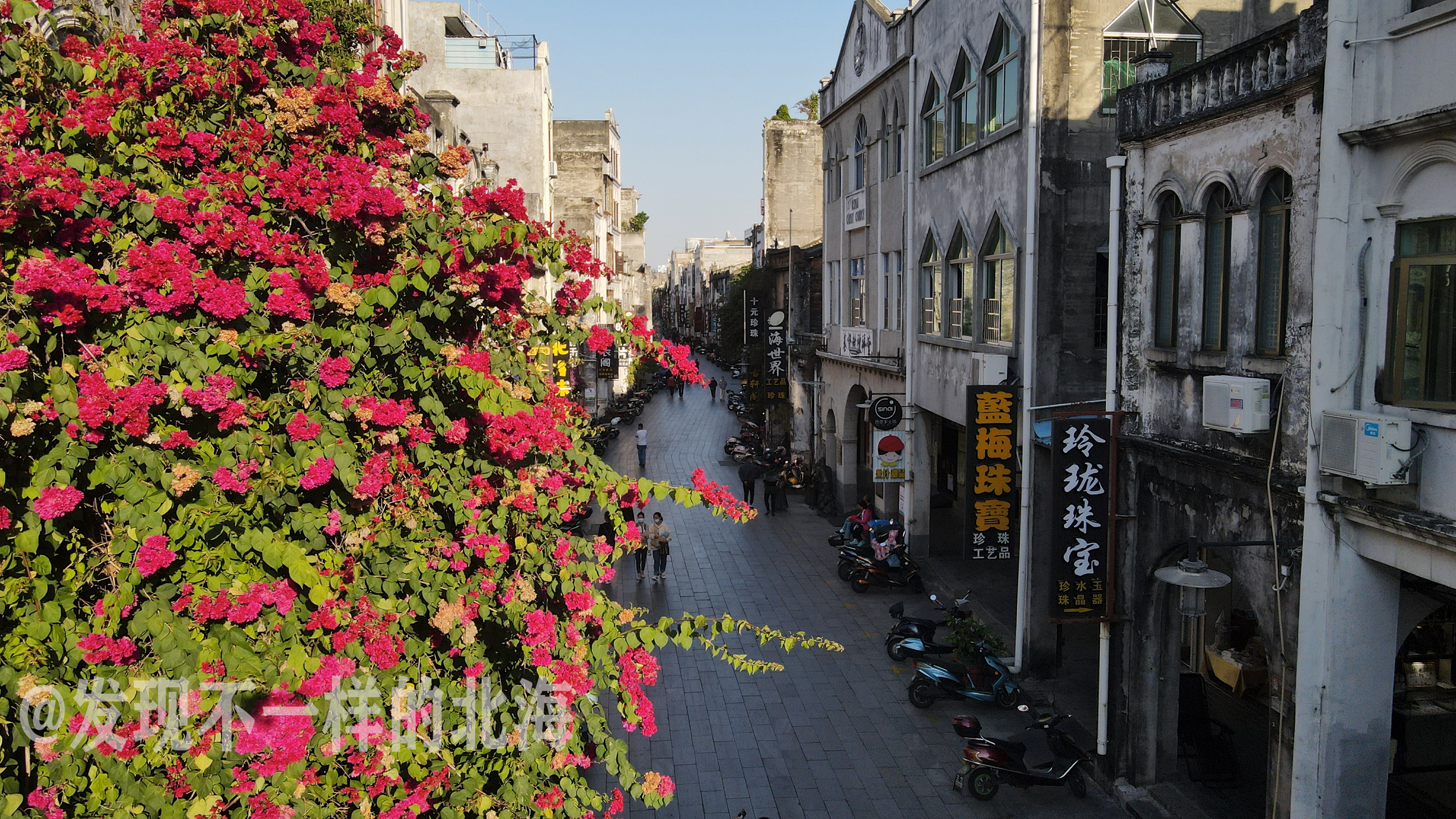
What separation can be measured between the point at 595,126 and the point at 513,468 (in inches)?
2125

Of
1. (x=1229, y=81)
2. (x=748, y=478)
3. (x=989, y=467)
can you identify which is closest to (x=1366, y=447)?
(x=1229, y=81)

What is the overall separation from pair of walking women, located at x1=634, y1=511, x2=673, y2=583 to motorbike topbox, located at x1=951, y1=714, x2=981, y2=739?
8.47m

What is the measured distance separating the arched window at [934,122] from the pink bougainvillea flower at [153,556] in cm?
1779

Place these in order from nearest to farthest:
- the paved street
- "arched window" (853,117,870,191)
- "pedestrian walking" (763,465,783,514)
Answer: the paved street, "arched window" (853,117,870,191), "pedestrian walking" (763,465,783,514)

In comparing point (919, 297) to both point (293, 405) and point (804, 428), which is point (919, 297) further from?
Result: point (293, 405)

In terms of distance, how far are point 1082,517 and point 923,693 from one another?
407cm

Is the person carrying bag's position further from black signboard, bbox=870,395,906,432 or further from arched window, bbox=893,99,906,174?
arched window, bbox=893,99,906,174

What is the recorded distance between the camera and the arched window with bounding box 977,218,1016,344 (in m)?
16.5

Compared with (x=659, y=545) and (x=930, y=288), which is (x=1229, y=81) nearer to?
(x=930, y=288)

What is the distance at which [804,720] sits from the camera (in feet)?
45.2

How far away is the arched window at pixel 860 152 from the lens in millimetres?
26203

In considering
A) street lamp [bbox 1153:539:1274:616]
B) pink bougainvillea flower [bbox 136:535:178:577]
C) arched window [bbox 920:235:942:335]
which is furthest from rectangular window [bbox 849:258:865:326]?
pink bougainvillea flower [bbox 136:535:178:577]

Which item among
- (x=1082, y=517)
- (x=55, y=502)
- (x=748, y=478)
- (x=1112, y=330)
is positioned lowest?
(x=748, y=478)

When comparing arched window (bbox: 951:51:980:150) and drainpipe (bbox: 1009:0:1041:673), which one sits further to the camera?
arched window (bbox: 951:51:980:150)
